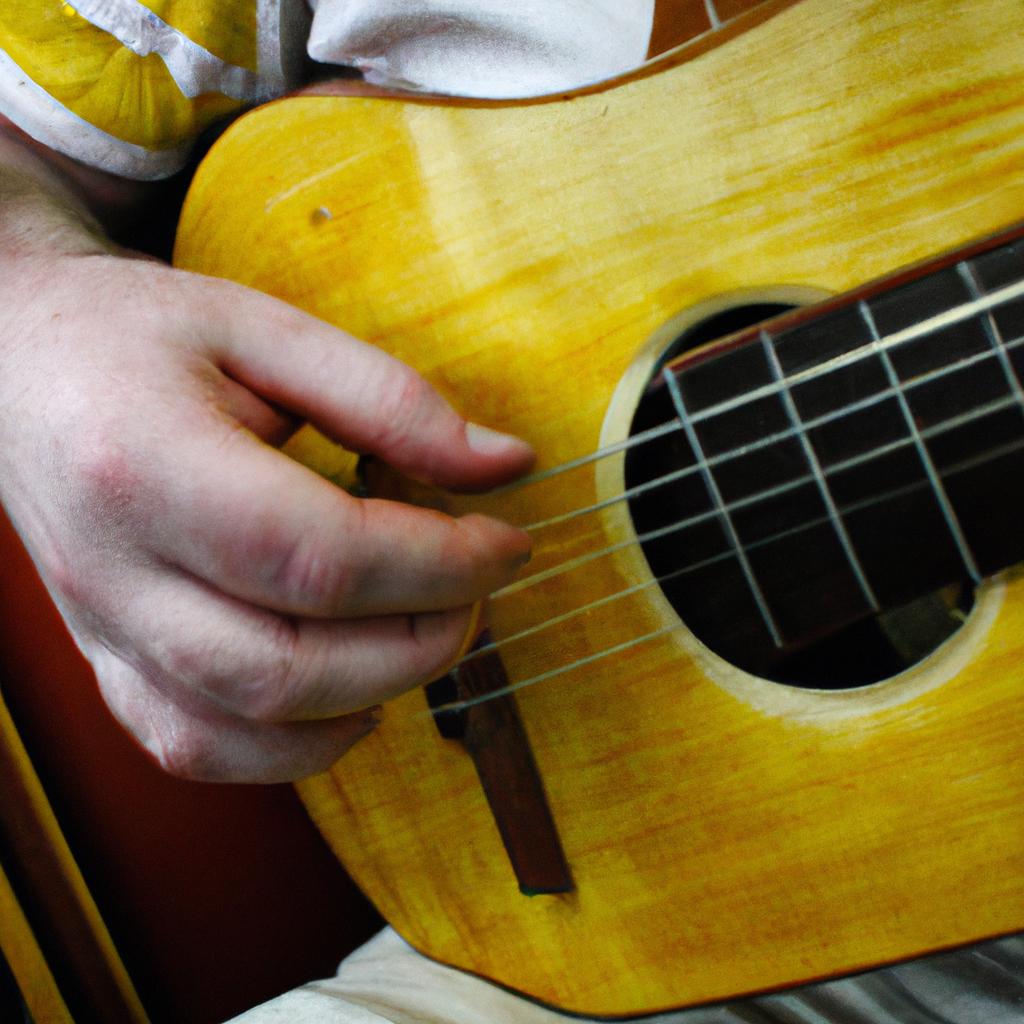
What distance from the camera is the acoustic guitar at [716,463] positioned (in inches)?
20.3

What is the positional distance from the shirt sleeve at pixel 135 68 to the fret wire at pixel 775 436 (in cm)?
46

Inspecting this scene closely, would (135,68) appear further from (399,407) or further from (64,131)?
(399,407)

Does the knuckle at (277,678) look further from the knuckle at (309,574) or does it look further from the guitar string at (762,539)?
the guitar string at (762,539)

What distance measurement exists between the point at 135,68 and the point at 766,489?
1.91 ft

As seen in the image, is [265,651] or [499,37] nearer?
[265,651]

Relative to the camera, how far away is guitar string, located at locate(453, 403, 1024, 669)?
1.66 feet

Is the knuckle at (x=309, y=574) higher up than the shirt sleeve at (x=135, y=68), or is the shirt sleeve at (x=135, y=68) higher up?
the shirt sleeve at (x=135, y=68)

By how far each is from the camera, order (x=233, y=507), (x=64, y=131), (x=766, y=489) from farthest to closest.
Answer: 1. (x=64, y=131)
2. (x=766, y=489)
3. (x=233, y=507)

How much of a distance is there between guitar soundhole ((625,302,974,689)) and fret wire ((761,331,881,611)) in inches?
1.4

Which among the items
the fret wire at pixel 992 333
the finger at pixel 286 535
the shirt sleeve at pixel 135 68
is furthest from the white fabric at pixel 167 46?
the fret wire at pixel 992 333

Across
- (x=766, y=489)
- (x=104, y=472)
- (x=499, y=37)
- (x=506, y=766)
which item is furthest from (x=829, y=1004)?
(x=499, y=37)

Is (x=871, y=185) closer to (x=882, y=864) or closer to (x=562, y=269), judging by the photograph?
(x=562, y=269)

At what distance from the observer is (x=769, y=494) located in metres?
0.54

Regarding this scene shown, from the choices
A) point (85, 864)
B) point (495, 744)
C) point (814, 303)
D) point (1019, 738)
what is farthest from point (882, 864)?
point (85, 864)
